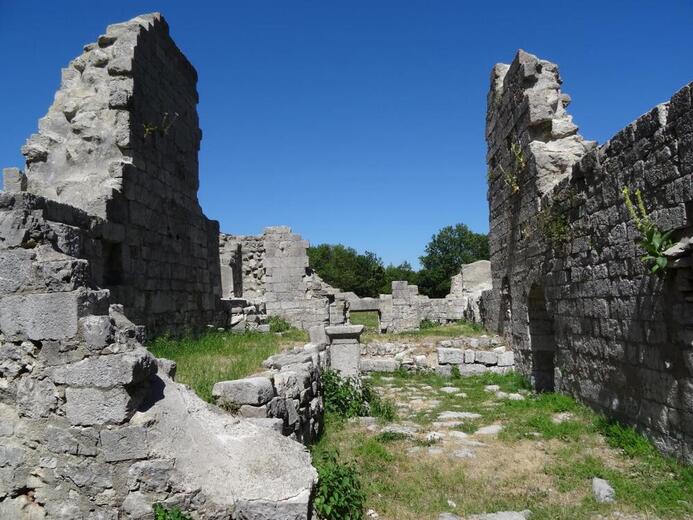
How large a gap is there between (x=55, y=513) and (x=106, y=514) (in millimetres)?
416

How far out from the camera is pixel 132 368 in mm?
3779

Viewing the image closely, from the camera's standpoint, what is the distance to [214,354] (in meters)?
8.60

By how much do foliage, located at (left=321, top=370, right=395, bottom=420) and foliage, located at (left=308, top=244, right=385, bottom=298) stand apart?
45.5 metres

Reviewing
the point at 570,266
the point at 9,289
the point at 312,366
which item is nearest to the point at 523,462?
the point at 312,366

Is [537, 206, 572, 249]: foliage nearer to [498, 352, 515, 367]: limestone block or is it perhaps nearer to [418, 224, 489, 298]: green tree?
[498, 352, 515, 367]: limestone block

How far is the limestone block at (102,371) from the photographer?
378 centimetres

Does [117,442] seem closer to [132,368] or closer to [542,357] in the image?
[132,368]

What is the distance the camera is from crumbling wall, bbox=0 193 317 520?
3650 millimetres

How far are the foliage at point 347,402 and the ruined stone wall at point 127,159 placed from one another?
124 inches

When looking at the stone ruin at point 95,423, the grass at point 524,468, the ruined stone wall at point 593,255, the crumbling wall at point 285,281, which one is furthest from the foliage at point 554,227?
the crumbling wall at point 285,281

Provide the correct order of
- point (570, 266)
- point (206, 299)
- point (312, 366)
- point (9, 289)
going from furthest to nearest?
point (206, 299), point (570, 266), point (312, 366), point (9, 289)

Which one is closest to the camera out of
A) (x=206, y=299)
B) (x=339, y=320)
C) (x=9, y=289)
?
(x=9, y=289)

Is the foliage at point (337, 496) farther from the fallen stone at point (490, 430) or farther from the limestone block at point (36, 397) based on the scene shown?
the fallen stone at point (490, 430)

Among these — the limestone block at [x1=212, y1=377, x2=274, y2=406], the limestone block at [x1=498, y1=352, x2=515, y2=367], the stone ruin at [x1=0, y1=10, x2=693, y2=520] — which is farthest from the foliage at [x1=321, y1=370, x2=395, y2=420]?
the limestone block at [x1=498, y1=352, x2=515, y2=367]
